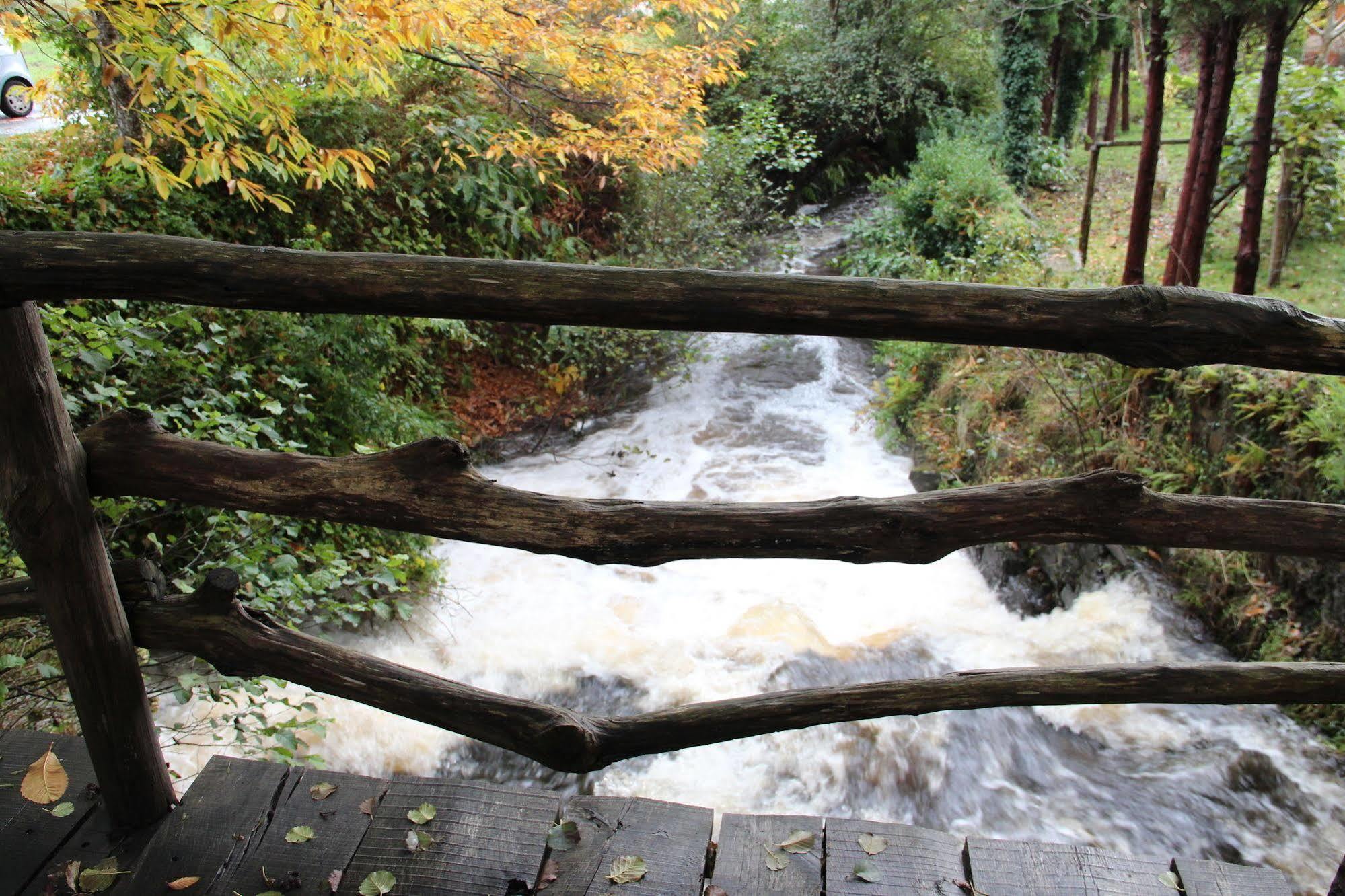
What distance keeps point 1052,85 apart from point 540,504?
16.7 meters

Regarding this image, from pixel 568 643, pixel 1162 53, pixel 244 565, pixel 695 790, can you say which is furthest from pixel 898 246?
pixel 244 565

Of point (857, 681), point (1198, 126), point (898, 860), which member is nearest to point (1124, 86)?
point (1198, 126)

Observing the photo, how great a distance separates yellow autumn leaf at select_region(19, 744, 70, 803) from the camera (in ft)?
6.45

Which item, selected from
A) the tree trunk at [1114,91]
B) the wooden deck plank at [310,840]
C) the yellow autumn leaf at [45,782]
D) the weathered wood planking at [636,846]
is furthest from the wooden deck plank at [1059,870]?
the tree trunk at [1114,91]

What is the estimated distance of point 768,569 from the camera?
588 cm

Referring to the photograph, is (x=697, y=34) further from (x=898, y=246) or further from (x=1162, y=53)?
(x=1162, y=53)

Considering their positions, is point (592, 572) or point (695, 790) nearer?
point (695, 790)

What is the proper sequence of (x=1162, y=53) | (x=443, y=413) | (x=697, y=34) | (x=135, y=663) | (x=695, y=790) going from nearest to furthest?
(x=135, y=663) < (x=695, y=790) < (x=1162, y=53) < (x=443, y=413) < (x=697, y=34)

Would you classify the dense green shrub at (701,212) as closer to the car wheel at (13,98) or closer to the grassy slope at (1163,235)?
the grassy slope at (1163,235)

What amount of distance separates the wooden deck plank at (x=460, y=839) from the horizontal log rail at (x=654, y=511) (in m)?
0.73

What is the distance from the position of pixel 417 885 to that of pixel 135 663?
77 centimetres

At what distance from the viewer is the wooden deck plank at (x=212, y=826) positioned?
1.90m

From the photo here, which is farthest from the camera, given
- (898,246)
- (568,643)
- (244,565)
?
(898,246)

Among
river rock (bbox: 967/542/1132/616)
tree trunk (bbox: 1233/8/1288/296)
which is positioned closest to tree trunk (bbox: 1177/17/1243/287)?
tree trunk (bbox: 1233/8/1288/296)
